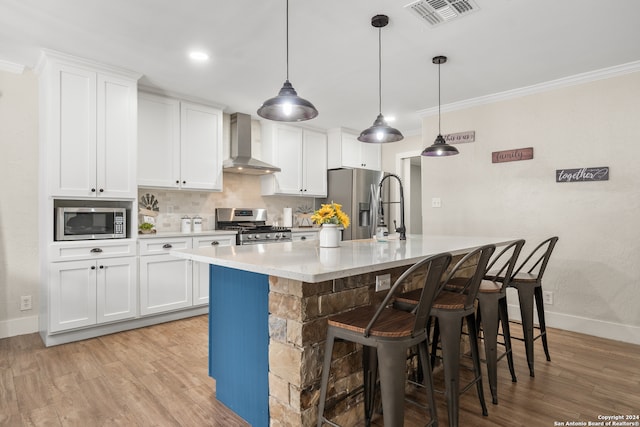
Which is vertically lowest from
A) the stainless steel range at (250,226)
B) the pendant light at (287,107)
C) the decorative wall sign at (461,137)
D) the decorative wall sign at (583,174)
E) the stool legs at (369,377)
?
the stool legs at (369,377)

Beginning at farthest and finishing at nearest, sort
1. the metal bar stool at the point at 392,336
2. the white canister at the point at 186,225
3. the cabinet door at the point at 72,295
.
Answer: the white canister at the point at 186,225 < the cabinet door at the point at 72,295 < the metal bar stool at the point at 392,336

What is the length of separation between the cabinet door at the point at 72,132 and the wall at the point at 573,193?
401cm

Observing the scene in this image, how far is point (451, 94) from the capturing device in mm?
4109

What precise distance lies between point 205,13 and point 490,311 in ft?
8.77

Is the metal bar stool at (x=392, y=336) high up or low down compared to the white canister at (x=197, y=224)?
down

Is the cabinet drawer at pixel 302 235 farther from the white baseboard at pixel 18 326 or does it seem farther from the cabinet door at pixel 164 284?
the white baseboard at pixel 18 326

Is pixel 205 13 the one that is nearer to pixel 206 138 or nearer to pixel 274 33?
pixel 274 33

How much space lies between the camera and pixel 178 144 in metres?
4.08

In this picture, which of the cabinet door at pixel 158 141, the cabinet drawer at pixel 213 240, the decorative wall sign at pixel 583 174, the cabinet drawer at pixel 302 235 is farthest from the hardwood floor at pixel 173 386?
the cabinet drawer at pixel 302 235

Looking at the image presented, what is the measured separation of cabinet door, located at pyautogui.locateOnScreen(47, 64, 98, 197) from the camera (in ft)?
10.0

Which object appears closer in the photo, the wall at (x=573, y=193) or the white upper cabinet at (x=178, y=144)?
the wall at (x=573, y=193)

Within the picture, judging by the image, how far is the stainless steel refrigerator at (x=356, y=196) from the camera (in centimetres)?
552

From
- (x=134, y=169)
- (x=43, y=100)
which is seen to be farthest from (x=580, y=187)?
(x=43, y=100)

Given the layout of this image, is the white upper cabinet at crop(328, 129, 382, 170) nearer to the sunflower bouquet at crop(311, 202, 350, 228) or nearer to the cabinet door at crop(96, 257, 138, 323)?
the cabinet door at crop(96, 257, 138, 323)
